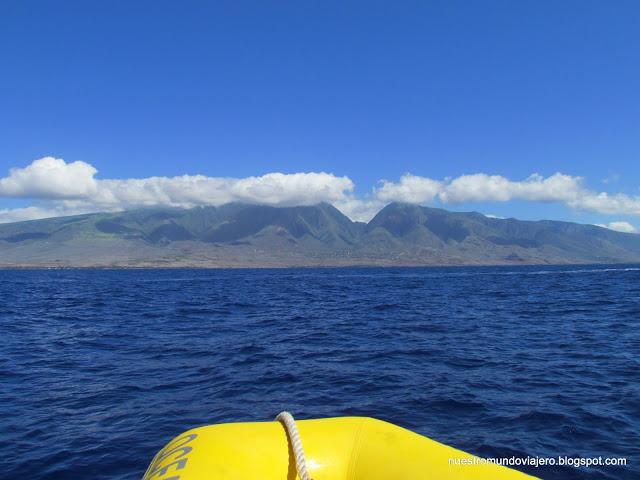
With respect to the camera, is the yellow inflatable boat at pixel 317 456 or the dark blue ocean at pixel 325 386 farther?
the dark blue ocean at pixel 325 386

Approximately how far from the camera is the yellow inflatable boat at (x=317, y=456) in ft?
15.1

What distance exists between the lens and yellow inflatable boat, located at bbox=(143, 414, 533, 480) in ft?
15.1

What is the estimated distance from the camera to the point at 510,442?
8867 mm

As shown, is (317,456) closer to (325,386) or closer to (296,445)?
(296,445)

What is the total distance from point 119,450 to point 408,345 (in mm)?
13687

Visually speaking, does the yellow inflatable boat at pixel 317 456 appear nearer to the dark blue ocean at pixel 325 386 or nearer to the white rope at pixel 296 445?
the white rope at pixel 296 445

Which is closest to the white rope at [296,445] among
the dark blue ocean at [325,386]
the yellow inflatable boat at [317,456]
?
the yellow inflatable boat at [317,456]

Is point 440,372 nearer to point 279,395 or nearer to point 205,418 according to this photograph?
point 279,395

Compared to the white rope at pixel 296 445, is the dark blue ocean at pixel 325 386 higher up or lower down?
lower down

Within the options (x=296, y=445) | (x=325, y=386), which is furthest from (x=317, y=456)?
(x=325, y=386)

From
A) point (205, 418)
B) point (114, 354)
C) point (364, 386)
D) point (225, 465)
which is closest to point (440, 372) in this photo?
point (364, 386)

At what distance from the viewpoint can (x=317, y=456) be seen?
5.27 meters

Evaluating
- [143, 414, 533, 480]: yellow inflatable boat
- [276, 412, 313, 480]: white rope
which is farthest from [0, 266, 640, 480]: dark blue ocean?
[276, 412, 313, 480]: white rope

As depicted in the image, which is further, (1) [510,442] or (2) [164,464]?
(1) [510,442]
